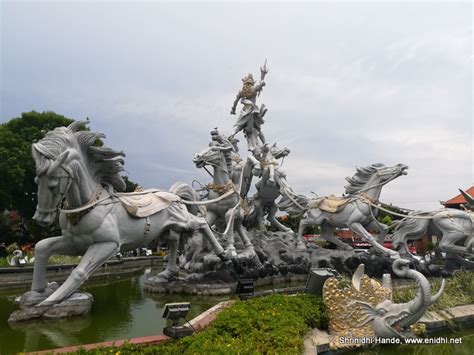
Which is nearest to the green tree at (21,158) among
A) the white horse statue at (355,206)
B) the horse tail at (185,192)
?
the horse tail at (185,192)

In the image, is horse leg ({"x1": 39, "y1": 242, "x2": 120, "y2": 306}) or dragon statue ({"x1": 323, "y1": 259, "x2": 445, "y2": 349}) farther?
horse leg ({"x1": 39, "y1": 242, "x2": 120, "y2": 306})

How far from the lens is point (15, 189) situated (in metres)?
18.0

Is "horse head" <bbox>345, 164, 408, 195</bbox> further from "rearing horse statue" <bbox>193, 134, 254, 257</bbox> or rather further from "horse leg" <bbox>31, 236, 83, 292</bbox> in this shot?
"horse leg" <bbox>31, 236, 83, 292</bbox>

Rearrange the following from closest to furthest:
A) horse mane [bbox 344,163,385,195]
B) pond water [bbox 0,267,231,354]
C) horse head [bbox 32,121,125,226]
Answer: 1. pond water [bbox 0,267,231,354]
2. horse head [bbox 32,121,125,226]
3. horse mane [bbox 344,163,385,195]

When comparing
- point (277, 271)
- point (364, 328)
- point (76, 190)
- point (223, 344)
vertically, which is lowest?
point (277, 271)

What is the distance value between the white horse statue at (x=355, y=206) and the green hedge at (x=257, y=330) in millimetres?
5622

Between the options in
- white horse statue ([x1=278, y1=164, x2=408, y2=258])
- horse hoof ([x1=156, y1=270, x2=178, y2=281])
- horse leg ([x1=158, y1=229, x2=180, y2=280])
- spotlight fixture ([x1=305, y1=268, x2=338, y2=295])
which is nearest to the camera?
spotlight fixture ([x1=305, y1=268, x2=338, y2=295])

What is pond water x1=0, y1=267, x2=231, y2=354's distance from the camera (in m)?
4.47

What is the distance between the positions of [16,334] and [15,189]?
15470mm

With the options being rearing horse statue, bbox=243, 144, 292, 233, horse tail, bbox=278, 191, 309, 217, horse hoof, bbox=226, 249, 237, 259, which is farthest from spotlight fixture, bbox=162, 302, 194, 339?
horse tail, bbox=278, 191, 309, 217

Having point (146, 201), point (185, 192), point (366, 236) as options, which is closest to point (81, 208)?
point (146, 201)

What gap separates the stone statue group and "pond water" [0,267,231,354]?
0.43 m

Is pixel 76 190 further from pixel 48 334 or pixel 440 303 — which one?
pixel 440 303

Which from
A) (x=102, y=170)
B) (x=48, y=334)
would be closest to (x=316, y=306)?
(x=48, y=334)
